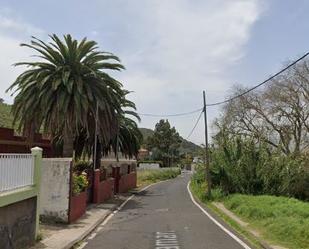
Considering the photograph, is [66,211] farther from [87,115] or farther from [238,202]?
[87,115]

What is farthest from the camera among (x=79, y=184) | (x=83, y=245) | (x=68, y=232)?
(x=79, y=184)

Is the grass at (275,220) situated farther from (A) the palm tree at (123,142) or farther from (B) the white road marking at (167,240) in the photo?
(A) the palm tree at (123,142)

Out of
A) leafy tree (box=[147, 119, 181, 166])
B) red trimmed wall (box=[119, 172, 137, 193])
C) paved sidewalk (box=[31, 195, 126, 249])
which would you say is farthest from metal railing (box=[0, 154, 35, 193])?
leafy tree (box=[147, 119, 181, 166])

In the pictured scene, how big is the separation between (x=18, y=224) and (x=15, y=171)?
1.18m

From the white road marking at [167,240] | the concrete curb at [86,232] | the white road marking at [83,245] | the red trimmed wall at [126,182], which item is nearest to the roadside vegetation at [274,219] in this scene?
the white road marking at [167,240]

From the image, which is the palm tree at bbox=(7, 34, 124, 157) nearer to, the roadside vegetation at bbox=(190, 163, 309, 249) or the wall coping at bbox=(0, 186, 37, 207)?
the roadside vegetation at bbox=(190, 163, 309, 249)

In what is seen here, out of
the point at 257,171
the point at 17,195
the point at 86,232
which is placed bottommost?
the point at 86,232

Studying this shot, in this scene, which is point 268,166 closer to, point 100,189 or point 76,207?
point 100,189

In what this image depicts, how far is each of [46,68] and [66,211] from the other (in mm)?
13643

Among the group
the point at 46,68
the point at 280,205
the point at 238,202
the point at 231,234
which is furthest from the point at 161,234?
the point at 46,68

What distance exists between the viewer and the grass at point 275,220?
47.4ft

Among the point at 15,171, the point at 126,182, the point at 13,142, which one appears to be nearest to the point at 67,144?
the point at 13,142

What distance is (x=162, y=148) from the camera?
140 metres

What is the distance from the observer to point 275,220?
17531 millimetres
